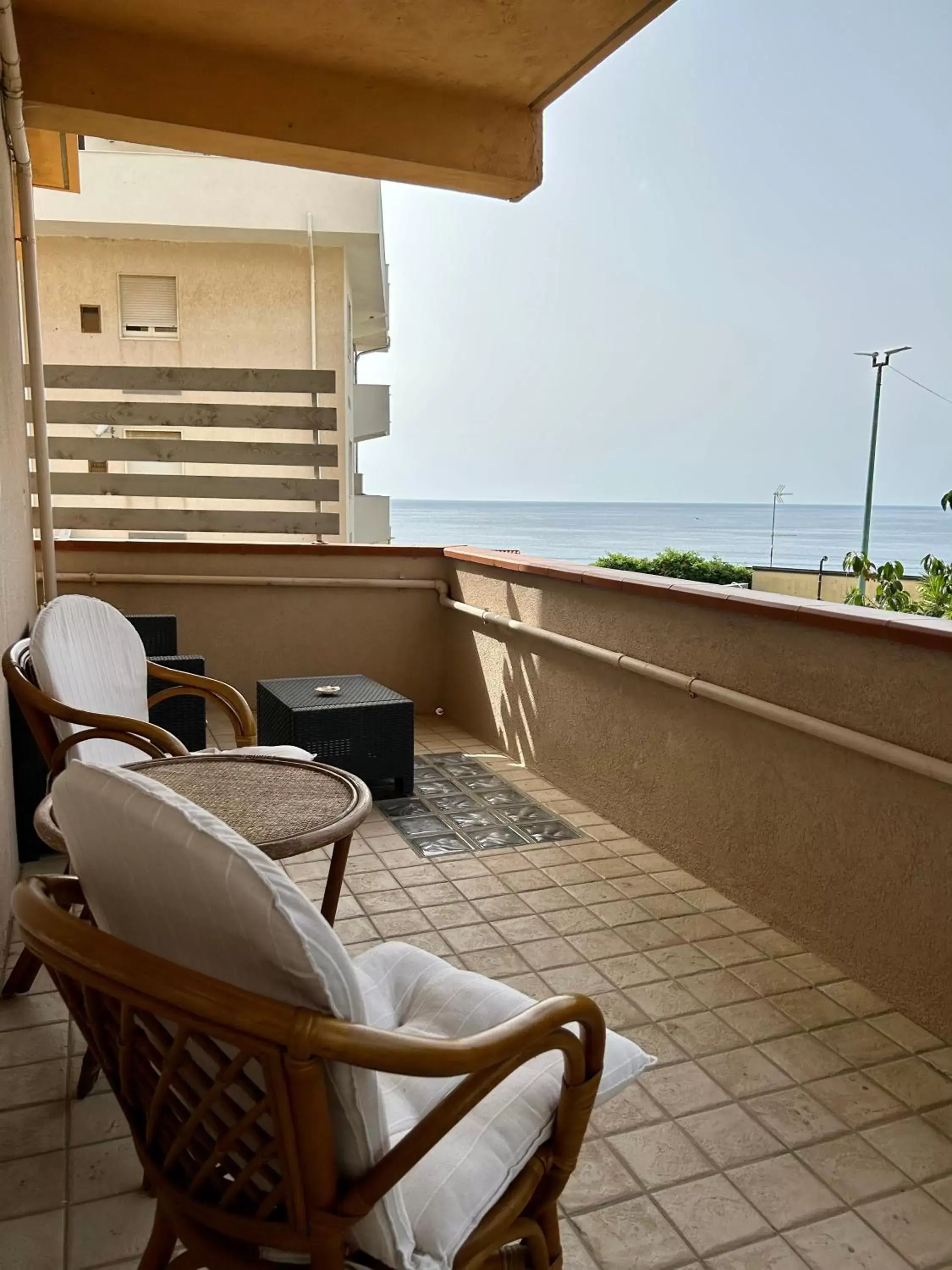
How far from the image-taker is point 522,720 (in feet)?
15.2

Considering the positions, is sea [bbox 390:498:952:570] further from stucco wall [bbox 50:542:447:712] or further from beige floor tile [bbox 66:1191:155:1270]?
beige floor tile [bbox 66:1191:155:1270]

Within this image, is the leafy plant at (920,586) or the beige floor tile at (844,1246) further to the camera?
the leafy plant at (920,586)

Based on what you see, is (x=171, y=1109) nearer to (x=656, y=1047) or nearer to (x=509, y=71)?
(x=656, y=1047)

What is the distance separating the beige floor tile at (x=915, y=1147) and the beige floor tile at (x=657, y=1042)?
44cm

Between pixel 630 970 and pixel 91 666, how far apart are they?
1781 millimetres

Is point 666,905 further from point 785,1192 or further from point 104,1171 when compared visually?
point 104,1171

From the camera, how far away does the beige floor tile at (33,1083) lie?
6.51 feet

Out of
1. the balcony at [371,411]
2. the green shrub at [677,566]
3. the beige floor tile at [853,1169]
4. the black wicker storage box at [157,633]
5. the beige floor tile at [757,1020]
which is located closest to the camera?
the beige floor tile at [853,1169]

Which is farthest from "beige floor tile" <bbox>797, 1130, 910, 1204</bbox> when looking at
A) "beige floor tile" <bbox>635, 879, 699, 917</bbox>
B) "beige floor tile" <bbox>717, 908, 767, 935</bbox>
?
"beige floor tile" <bbox>635, 879, 699, 917</bbox>

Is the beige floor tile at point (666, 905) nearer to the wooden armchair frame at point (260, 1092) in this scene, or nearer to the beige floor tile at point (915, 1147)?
the beige floor tile at point (915, 1147)

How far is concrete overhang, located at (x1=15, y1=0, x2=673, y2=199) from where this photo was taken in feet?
11.7

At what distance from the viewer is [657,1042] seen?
2.28 metres

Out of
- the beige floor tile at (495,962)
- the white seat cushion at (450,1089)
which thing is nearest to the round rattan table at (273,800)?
the white seat cushion at (450,1089)

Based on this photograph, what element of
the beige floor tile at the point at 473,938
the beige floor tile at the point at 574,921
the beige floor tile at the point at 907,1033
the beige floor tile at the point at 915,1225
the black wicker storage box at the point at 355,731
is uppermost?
the black wicker storage box at the point at 355,731
